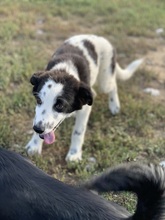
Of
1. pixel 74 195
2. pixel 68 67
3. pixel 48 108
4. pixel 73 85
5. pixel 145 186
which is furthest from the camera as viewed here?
pixel 68 67

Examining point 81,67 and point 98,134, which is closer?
point 81,67

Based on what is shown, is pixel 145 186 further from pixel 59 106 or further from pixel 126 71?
pixel 126 71

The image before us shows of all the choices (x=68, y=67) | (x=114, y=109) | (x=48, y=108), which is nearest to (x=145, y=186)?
(x=48, y=108)

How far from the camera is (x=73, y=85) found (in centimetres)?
379

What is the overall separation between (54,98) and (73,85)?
23 cm

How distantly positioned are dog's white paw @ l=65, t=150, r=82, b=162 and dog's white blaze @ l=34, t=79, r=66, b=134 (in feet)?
2.10

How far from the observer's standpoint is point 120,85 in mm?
5527

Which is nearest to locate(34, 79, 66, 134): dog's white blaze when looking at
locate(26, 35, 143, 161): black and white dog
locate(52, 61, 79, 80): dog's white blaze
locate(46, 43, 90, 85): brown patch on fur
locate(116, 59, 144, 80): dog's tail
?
locate(26, 35, 143, 161): black and white dog

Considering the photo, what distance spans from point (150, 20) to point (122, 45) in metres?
1.25

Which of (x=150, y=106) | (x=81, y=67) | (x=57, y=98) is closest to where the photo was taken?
(x=57, y=98)

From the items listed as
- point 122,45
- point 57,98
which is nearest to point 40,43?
point 122,45

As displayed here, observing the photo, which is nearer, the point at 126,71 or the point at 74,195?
the point at 74,195

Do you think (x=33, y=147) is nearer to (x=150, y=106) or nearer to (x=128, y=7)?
(x=150, y=106)

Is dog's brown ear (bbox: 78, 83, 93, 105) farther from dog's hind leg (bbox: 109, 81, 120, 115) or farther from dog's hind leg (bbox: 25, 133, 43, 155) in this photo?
dog's hind leg (bbox: 109, 81, 120, 115)
